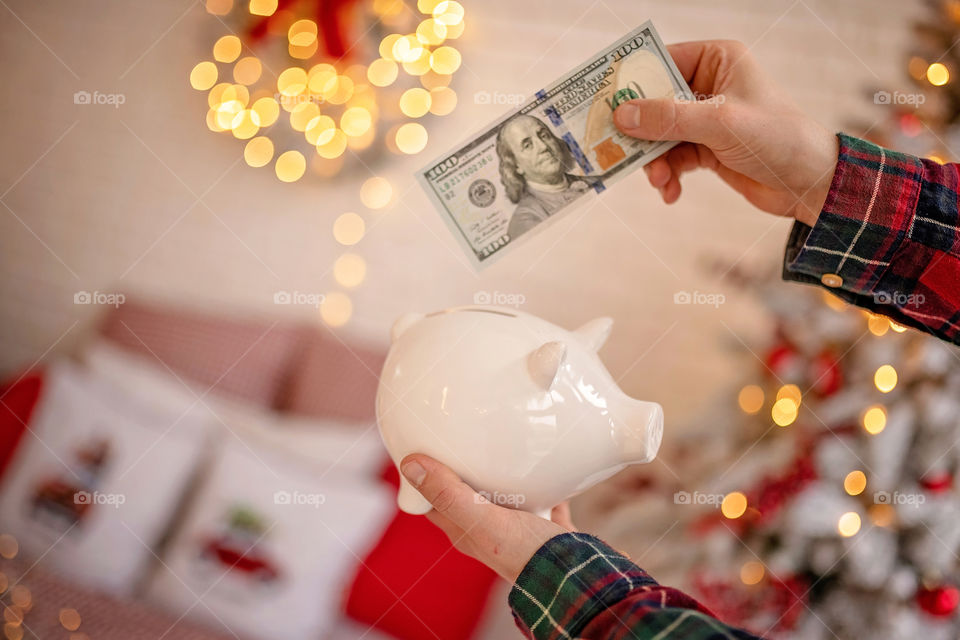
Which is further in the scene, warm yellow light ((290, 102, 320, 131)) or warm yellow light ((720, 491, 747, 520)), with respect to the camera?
warm yellow light ((290, 102, 320, 131))

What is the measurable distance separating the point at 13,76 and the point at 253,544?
192cm

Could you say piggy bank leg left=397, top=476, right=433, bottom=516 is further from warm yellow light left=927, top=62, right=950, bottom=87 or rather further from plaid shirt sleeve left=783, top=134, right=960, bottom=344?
warm yellow light left=927, top=62, right=950, bottom=87

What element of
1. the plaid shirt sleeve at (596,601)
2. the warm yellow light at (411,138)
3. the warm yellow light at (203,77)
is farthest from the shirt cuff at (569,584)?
the warm yellow light at (203,77)

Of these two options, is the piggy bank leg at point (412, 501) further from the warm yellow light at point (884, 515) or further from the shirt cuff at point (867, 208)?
the warm yellow light at point (884, 515)

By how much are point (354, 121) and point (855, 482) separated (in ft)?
6.42

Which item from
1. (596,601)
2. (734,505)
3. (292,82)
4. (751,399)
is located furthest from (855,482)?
(292,82)

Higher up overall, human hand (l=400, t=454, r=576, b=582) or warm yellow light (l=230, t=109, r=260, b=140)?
warm yellow light (l=230, t=109, r=260, b=140)

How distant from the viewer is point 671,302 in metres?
2.34

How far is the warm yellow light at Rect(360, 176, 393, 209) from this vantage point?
2377 mm

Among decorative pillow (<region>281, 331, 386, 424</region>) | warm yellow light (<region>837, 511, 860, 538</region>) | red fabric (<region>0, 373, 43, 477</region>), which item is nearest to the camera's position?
warm yellow light (<region>837, 511, 860, 538</region>)

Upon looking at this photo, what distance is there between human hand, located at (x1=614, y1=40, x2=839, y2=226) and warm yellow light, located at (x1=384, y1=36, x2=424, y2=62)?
1.38 metres

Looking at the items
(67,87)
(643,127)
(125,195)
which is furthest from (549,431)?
(67,87)

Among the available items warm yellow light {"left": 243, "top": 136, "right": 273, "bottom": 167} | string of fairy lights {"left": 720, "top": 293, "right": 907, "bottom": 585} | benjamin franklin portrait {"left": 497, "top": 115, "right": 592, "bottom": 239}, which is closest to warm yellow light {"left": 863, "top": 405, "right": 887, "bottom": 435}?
string of fairy lights {"left": 720, "top": 293, "right": 907, "bottom": 585}

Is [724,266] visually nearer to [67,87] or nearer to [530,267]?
[530,267]
